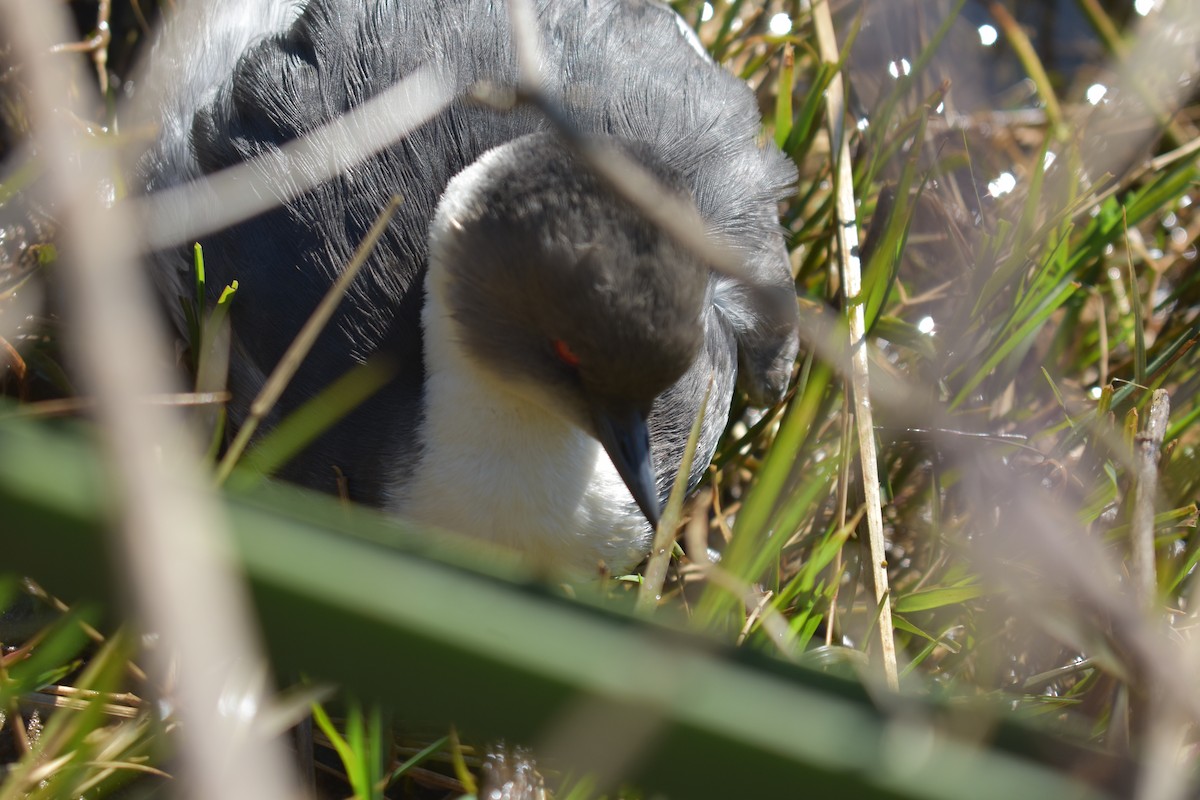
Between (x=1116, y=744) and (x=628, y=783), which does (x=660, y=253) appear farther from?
(x=628, y=783)

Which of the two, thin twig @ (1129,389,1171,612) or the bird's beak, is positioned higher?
thin twig @ (1129,389,1171,612)

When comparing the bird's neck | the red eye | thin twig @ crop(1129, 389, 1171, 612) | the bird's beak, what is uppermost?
thin twig @ crop(1129, 389, 1171, 612)

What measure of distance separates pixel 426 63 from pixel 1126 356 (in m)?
1.94

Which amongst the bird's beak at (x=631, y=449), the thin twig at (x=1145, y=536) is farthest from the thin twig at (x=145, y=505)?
the bird's beak at (x=631, y=449)

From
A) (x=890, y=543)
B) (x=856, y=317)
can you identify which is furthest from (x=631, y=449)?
(x=890, y=543)

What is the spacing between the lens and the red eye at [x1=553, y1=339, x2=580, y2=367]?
75.0 inches

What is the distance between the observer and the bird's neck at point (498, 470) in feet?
6.68

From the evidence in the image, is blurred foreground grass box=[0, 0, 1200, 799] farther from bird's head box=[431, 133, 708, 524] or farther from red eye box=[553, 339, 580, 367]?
red eye box=[553, 339, 580, 367]

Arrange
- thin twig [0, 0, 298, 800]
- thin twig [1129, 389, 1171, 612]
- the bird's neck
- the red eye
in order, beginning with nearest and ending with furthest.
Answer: thin twig [0, 0, 298, 800], thin twig [1129, 389, 1171, 612], the red eye, the bird's neck

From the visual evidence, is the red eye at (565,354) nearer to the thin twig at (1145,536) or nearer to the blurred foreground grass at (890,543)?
the blurred foreground grass at (890,543)

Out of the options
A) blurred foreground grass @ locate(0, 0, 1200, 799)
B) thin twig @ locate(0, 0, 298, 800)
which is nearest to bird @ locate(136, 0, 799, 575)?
blurred foreground grass @ locate(0, 0, 1200, 799)

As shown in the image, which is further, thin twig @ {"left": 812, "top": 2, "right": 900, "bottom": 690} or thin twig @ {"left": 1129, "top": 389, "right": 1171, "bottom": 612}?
thin twig @ {"left": 812, "top": 2, "right": 900, "bottom": 690}

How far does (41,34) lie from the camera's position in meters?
0.76

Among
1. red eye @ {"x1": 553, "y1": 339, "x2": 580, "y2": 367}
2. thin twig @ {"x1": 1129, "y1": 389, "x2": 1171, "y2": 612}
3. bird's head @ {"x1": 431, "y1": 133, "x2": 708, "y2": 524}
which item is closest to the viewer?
thin twig @ {"x1": 1129, "y1": 389, "x2": 1171, "y2": 612}
